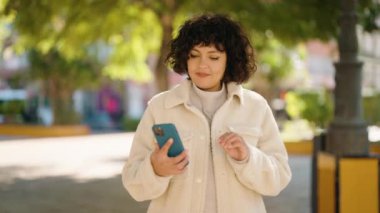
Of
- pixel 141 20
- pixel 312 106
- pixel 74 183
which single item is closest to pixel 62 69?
pixel 141 20

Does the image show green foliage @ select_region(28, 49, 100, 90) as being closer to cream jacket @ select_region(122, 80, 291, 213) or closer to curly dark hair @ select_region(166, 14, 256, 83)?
curly dark hair @ select_region(166, 14, 256, 83)

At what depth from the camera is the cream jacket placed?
249 centimetres

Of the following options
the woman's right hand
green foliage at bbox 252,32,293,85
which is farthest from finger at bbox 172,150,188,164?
green foliage at bbox 252,32,293,85

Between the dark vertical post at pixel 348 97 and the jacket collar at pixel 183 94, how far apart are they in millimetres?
5179

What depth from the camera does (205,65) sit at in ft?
8.43

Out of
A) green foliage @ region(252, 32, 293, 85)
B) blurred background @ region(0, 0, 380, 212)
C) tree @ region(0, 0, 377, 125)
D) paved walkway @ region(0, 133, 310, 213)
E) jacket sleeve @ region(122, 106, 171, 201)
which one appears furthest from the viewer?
green foliage @ region(252, 32, 293, 85)

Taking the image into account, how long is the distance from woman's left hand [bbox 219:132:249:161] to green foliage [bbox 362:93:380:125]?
61.4 ft

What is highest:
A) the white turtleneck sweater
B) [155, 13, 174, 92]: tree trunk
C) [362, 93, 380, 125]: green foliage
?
the white turtleneck sweater

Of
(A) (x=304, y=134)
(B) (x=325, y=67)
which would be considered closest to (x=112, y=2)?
(A) (x=304, y=134)

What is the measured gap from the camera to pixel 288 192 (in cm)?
982

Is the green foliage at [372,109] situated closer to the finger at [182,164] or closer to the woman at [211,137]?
the woman at [211,137]

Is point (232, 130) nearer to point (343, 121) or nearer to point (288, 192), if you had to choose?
point (343, 121)

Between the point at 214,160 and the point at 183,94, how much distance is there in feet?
0.89

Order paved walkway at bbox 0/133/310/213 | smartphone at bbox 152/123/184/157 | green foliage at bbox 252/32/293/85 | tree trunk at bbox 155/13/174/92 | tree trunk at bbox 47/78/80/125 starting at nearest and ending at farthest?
smartphone at bbox 152/123/184/157 < paved walkway at bbox 0/133/310/213 < tree trunk at bbox 155/13/174/92 < green foliage at bbox 252/32/293/85 < tree trunk at bbox 47/78/80/125
